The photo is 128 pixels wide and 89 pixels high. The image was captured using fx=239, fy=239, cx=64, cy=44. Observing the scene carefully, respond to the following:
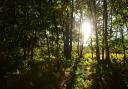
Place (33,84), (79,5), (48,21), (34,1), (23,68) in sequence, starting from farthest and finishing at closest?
(79,5) → (48,21) → (34,1) → (23,68) → (33,84)

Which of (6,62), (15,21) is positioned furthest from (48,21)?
(6,62)

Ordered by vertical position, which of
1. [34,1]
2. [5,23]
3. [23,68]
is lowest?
[23,68]

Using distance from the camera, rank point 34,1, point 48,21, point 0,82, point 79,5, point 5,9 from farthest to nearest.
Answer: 1. point 79,5
2. point 48,21
3. point 34,1
4. point 5,9
5. point 0,82

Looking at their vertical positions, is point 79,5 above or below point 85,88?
above

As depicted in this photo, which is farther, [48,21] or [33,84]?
[48,21]

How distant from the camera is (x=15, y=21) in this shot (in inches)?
855

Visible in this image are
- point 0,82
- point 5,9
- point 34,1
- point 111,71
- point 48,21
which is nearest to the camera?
point 0,82

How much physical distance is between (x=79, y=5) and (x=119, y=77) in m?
20.8

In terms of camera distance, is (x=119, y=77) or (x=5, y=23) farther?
(x=5, y=23)

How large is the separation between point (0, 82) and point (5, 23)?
21.0 feet

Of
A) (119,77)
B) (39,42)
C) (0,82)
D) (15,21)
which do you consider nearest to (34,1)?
(15,21)

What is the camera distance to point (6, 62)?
824 inches

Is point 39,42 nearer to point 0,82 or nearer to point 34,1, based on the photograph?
point 34,1

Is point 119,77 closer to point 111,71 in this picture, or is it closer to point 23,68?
point 111,71
